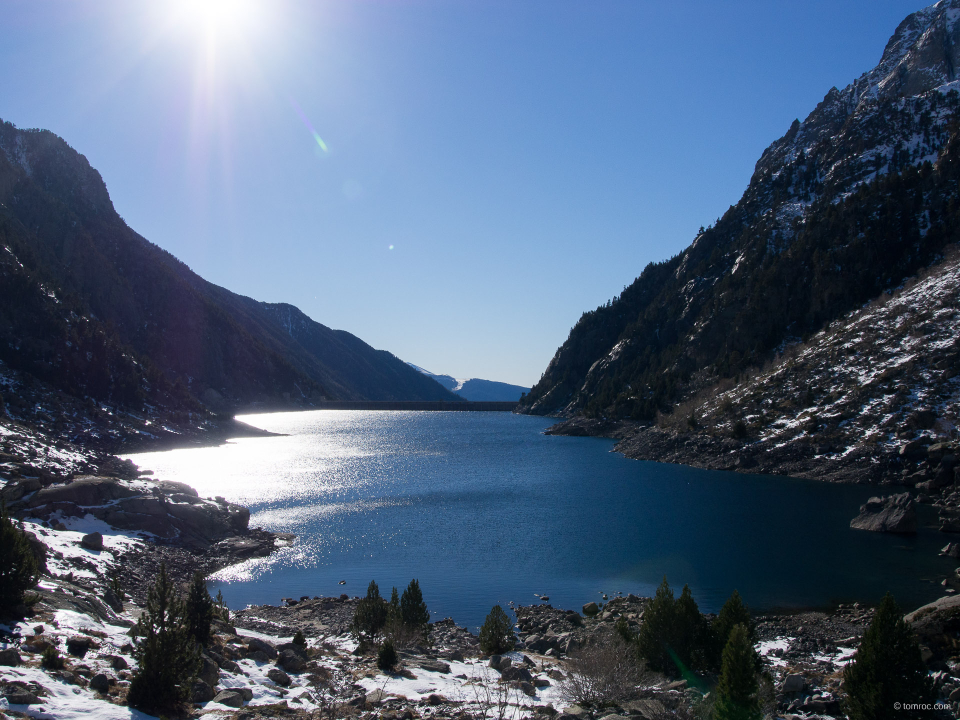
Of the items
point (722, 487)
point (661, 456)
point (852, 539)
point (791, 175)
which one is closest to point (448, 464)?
point (661, 456)

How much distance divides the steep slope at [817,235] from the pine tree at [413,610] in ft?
342

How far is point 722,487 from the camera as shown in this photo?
71.1 m

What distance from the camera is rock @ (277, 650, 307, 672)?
65.7ft

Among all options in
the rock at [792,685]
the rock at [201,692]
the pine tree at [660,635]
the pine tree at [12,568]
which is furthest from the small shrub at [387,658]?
the rock at [792,685]

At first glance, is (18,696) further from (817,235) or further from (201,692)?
(817,235)

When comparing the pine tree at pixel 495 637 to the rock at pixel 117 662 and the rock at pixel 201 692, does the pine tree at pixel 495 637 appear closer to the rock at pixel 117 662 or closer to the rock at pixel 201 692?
the rock at pixel 201 692

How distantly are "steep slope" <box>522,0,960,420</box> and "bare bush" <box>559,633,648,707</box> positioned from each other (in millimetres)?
107176

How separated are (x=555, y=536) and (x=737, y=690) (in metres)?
35.4

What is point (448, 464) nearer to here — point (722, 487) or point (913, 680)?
point (722, 487)

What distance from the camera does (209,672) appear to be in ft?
56.4

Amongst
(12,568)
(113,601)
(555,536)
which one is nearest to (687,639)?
(12,568)

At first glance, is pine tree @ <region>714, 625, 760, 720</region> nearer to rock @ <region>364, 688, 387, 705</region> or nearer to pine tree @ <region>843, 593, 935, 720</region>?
pine tree @ <region>843, 593, 935, 720</region>

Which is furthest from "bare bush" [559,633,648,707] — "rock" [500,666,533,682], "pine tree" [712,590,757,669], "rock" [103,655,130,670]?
"rock" [103,655,130,670]

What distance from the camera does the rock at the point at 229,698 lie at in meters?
15.8
